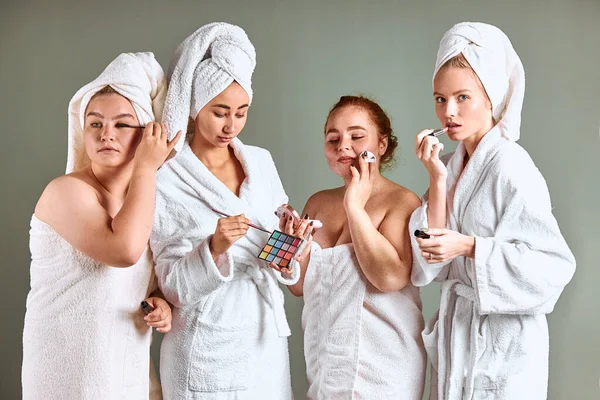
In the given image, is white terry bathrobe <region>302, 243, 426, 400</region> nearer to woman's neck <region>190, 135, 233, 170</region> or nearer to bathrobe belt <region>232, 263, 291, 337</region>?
bathrobe belt <region>232, 263, 291, 337</region>

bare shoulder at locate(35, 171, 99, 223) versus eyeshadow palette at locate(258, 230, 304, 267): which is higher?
bare shoulder at locate(35, 171, 99, 223)

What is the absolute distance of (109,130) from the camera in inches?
77.6

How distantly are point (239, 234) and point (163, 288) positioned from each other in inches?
10.7

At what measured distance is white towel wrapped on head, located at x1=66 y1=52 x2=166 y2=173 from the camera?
200 centimetres

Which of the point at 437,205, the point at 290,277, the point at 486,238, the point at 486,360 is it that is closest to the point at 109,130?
the point at 290,277

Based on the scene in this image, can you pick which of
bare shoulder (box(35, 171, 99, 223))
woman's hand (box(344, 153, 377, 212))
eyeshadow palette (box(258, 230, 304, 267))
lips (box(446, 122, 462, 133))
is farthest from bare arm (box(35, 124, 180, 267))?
lips (box(446, 122, 462, 133))

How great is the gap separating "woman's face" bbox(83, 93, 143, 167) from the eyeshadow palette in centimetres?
41

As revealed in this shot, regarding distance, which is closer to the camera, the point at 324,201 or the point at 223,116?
the point at 223,116

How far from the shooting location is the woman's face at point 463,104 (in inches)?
81.1

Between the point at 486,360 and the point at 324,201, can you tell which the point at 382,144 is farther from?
the point at 486,360

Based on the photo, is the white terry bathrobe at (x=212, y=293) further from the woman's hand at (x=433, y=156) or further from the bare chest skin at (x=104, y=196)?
the woman's hand at (x=433, y=156)

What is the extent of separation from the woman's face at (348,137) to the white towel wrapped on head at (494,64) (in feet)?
0.84

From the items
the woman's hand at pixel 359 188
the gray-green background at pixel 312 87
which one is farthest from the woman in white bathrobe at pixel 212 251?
the gray-green background at pixel 312 87

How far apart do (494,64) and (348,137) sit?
43 cm
